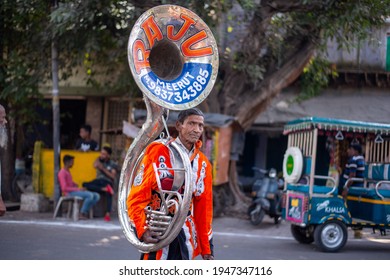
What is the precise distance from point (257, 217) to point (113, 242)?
9.15 feet

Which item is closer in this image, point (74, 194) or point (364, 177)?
point (364, 177)

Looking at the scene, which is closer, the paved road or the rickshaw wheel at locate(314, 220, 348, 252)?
the paved road

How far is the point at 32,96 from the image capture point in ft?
38.5

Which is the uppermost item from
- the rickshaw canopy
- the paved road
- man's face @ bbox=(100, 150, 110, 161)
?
the rickshaw canopy

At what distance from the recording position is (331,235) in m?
8.41

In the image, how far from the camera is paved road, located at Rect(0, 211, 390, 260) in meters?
7.58

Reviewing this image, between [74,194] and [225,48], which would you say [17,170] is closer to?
[74,194]

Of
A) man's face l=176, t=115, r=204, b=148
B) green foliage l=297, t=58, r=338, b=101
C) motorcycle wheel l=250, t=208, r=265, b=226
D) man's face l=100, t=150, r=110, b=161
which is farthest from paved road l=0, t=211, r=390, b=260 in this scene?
man's face l=176, t=115, r=204, b=148

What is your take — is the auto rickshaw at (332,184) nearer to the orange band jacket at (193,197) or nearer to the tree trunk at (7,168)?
the orange band jacket at (193,197)

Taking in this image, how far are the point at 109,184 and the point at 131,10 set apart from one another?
9.06 ft

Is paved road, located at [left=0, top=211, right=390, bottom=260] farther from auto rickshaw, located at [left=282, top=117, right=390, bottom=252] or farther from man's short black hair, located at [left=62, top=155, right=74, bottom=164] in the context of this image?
man's short black hair, located at [left=62, top=155, right=74, bottom=164]

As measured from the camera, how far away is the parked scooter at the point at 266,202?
412 inches

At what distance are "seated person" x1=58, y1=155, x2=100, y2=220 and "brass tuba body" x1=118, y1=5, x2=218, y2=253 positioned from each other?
20.1ft

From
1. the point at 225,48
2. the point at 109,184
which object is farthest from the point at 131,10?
the point at 109,184
